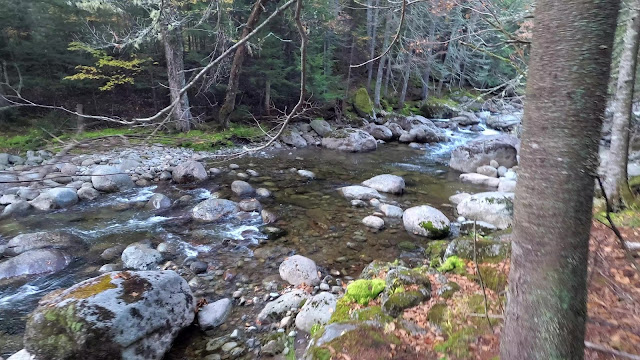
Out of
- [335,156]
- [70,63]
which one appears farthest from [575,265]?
[70,63]

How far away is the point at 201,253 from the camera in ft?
20.2

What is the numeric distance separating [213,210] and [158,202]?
1440 millimetres

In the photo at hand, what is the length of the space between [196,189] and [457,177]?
7774mm

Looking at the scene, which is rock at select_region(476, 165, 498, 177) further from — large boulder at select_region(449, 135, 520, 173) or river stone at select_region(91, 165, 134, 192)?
river stone at select_region(91, 165, 134, 192)

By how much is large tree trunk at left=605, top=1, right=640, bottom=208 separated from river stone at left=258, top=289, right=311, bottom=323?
202 inches

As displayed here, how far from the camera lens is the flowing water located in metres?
4.94

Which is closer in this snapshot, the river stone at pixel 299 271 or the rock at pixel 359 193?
the river stone at pixel 299 271

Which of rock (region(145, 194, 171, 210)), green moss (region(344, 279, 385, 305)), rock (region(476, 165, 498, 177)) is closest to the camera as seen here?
green moss (region(344, 279, 385, 305))

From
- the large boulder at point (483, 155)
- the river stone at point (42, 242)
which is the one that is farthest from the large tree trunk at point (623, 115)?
the river stone at point (42, 242)

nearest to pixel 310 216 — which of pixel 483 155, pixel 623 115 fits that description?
pixel 623 115

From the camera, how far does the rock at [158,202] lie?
26.4 feet

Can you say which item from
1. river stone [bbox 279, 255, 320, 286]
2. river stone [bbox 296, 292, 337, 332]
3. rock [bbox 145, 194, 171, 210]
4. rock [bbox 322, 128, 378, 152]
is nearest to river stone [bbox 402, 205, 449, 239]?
river stone [bbox 279, 255, 320, 286]

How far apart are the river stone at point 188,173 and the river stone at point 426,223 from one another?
18.6 feet

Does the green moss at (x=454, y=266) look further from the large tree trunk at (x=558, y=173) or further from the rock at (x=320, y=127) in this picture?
the rock at (x=320, y=127)
